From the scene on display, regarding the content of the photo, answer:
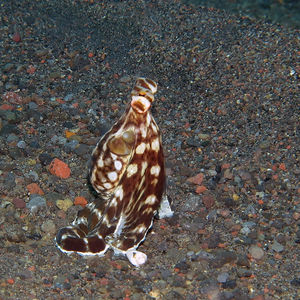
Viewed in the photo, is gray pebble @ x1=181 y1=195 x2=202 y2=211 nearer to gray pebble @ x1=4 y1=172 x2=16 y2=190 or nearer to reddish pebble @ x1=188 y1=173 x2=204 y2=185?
reddish pebble @ x1=188 y1=173 x2=204 y2=185

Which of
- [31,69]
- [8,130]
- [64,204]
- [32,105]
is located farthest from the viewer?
[31,69]

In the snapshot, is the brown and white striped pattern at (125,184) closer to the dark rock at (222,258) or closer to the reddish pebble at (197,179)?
the dark rock at (222,258)

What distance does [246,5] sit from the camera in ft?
27.7

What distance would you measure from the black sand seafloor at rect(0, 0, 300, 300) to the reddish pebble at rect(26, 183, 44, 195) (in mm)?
22

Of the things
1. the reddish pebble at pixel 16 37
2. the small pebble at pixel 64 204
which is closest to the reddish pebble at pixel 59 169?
the small pebble at pixel 64 204

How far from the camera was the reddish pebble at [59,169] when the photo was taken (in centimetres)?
458

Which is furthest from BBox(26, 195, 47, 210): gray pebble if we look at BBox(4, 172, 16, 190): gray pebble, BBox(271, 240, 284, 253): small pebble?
BBox(271, 240, 284, 253): small pebble

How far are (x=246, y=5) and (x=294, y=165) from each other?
4.75 meters

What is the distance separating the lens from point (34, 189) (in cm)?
431

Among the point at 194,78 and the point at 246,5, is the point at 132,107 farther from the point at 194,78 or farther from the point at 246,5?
the point at 246,5

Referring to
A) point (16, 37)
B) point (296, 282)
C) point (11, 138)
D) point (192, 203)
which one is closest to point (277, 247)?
point (296, 282)

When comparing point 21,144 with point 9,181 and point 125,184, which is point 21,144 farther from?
point 125,184

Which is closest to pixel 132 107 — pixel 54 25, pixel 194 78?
pixel 194 78

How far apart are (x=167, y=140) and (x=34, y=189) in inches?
71.2
